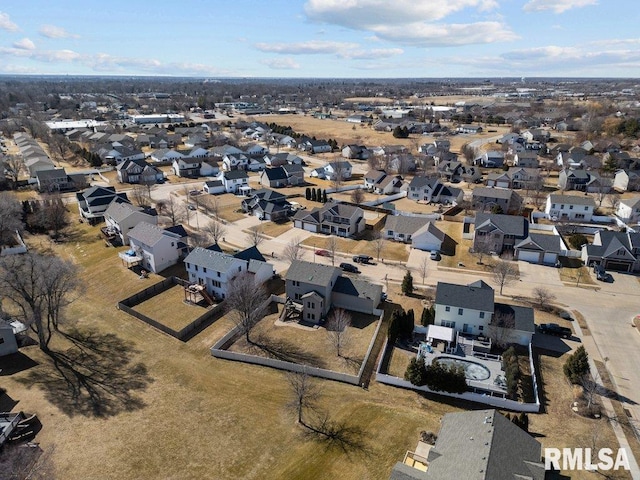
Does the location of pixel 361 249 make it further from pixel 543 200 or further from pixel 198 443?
pixel 543 200

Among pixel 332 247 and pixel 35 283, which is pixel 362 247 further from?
pixel 35 283

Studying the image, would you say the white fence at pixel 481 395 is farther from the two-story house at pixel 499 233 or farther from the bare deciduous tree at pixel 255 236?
the bare deciduous tree at pixel 255 236

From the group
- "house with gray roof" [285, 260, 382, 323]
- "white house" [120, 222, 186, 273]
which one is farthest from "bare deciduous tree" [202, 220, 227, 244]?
"house with gray roof" [285, 260, 382, 323]

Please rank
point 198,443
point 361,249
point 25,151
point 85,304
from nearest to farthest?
point 198,443 → point 85,304 → point 361,249 → point 25,151

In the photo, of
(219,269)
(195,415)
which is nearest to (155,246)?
(219,269)

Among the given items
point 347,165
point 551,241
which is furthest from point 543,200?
point 347,165

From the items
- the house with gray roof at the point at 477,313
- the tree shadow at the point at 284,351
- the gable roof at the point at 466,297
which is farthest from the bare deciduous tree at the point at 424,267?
the tree shadow at the point at 284,351

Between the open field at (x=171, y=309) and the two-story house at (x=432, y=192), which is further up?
the two-story house at (x=432, y=192)
